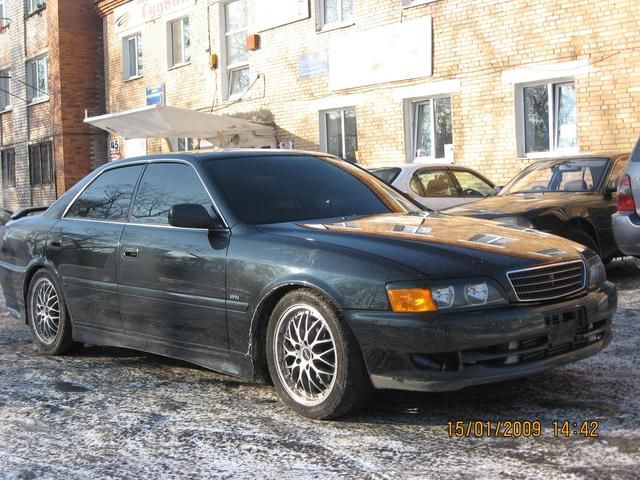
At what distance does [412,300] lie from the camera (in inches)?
148

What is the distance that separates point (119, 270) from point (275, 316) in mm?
1451

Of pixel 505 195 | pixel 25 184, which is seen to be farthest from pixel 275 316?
pixel 25 184

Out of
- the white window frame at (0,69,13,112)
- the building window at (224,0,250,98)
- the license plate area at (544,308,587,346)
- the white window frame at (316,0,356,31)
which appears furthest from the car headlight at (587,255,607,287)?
the white window frame at (0,69,13,112)

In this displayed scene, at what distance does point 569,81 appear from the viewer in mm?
12500

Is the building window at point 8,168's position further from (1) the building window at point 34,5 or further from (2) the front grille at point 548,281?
(2) the front grille at point 548,281

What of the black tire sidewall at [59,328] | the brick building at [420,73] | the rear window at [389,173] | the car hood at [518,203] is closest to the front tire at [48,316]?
the black tire sidewall at [59,328]

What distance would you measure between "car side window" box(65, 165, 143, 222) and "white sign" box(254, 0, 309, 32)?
11298 millimetres

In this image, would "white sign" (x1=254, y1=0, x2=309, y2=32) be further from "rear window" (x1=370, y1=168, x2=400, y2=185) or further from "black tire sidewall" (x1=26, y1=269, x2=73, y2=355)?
"black tire sidewall" (x1=26, y1=269, x2=73, y2=355)

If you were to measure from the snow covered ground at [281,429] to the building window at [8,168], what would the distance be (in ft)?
79.8

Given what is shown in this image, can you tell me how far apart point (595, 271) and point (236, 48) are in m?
15.5

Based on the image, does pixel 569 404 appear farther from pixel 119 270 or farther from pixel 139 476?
pixel 119 270

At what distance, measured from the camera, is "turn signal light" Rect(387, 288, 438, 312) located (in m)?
3.74

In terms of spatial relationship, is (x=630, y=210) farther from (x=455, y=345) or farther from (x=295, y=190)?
(x=455, y=345)

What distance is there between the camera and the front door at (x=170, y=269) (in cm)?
459
